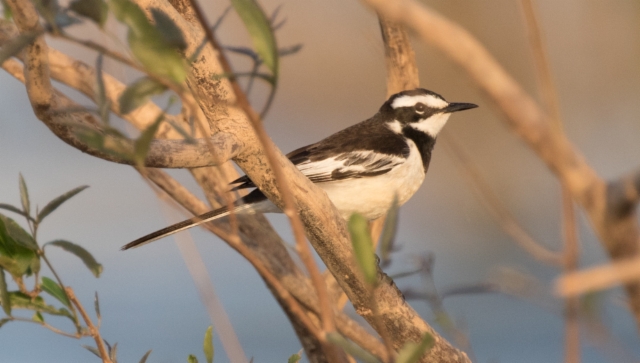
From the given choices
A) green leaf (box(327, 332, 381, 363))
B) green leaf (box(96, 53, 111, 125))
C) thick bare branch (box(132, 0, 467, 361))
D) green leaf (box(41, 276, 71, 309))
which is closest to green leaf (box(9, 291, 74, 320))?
green leaf (box(41, 276, 71, 309))

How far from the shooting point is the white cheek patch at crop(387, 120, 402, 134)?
4637mm

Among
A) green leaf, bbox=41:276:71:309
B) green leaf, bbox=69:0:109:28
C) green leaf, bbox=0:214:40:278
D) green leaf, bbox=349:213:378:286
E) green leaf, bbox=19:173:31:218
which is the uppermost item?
green leaf, bbox=69:0:109:28

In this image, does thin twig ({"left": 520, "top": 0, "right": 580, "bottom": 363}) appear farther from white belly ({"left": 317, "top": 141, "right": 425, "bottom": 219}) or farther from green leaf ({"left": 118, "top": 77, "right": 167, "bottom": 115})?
white belly ({"left": 317, "top": 141, "right": 425, "bottom": 219})

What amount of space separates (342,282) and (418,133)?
7.96ft

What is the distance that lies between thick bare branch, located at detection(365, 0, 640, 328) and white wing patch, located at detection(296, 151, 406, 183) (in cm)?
346

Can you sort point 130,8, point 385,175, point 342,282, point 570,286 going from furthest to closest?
point 385,175 → point 342,282 → point 130,8 → point 570,286

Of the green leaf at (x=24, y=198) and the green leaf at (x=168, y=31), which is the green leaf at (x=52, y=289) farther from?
the green leaf at (x=168, y=31)

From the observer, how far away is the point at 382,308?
2.41 m

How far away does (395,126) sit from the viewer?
183 inches

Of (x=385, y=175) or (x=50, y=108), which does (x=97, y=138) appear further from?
(x=385, y=175)

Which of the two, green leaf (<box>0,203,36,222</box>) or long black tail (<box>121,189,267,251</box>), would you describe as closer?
green leaf (<box>0,203,36,222</box>)

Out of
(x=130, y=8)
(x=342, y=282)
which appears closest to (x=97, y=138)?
(x=130, y=8)

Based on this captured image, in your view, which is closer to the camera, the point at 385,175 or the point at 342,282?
the point at 342,282

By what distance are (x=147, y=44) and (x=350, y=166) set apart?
322 centimetres
